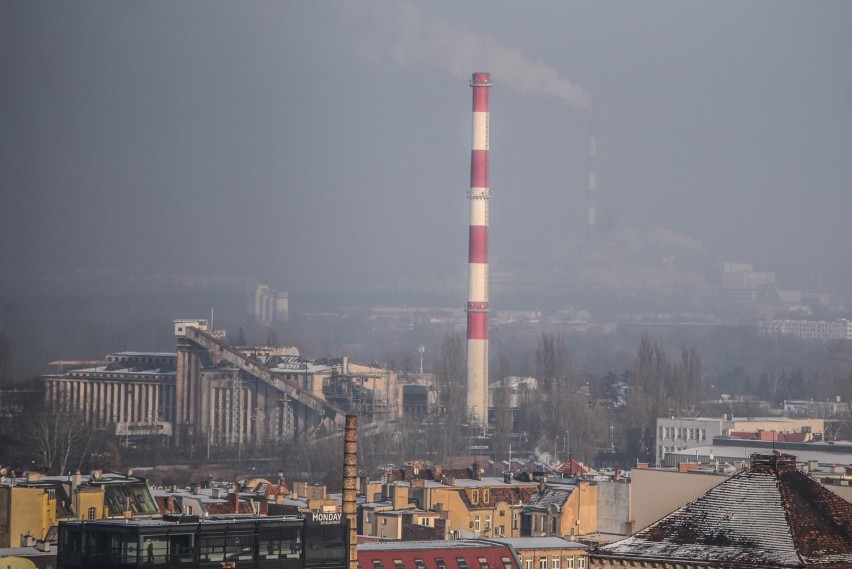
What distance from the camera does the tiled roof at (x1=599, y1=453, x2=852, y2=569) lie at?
41.0 feet

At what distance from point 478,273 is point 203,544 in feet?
120

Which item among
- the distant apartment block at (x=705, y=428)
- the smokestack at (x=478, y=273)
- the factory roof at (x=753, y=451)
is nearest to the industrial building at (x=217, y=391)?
the smokestack at (x=478, y=273)

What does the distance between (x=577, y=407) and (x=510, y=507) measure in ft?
83.1

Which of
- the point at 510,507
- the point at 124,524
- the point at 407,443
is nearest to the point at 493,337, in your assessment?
the point at 407,443

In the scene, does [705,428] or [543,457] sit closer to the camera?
[543,457]

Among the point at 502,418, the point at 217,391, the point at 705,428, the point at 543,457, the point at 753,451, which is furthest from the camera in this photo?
the point at 217,391

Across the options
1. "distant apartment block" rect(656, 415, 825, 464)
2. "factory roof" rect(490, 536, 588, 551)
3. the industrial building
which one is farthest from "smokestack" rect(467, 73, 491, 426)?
"factory roof" rect(490, 536, 588, 551)

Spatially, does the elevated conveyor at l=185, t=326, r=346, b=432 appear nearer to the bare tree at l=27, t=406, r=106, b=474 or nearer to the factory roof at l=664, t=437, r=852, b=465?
the bare tree at l=27, t=406, r=106, b=474

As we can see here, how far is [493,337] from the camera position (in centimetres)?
7844

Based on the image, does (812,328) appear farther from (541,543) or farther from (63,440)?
(541,543)

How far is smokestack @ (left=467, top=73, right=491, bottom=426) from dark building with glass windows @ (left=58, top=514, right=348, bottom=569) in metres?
33.7

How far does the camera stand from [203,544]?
17.5 m

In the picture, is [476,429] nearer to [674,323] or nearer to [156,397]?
[156,397]

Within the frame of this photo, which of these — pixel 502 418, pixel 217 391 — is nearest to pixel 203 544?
pixel 502 418
